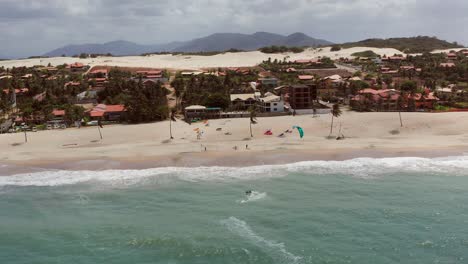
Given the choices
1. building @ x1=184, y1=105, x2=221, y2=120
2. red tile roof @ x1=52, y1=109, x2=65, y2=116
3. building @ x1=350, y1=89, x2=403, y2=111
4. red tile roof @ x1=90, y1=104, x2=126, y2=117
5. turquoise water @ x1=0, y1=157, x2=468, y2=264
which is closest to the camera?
turquoise water @ x1=0, y1=157, x2=468, y2=264

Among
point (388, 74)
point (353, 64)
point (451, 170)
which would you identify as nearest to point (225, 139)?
point (451, 170)

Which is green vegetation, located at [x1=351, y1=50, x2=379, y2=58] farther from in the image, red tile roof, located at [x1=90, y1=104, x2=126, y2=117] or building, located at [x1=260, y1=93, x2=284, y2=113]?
red tile roof, located at [x1=90, y1=104, x2=126, y2=117]

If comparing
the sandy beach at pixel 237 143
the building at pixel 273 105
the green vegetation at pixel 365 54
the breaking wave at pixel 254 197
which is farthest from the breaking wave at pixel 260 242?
the green vegetation at pixel 365 54

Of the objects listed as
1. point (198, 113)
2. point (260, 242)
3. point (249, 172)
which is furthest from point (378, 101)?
point (260, 242)

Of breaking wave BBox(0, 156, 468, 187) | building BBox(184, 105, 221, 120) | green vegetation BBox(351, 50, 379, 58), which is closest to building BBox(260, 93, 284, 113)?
building BBox(184, 105, 221, 120)

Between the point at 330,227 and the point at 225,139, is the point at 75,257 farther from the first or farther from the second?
the point at 225,139

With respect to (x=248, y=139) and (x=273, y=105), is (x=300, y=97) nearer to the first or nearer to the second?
(x=273, y=105)

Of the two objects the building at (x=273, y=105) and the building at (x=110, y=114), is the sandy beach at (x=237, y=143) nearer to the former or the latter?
the building at (x=273, y=105)
